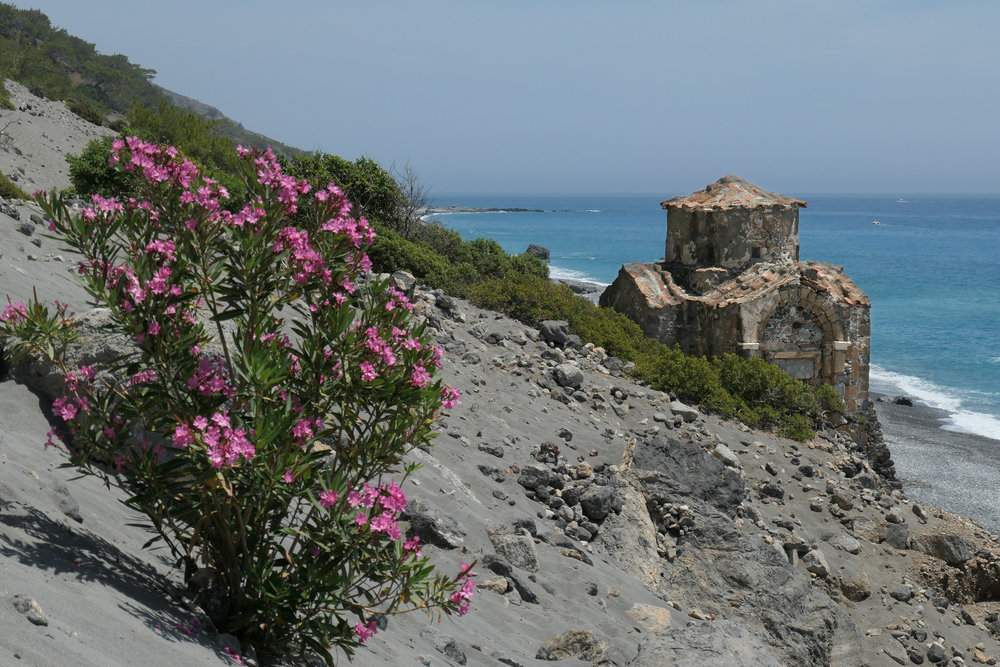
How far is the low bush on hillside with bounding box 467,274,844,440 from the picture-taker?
17.5m

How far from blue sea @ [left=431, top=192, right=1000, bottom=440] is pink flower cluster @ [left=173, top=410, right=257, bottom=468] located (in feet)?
104

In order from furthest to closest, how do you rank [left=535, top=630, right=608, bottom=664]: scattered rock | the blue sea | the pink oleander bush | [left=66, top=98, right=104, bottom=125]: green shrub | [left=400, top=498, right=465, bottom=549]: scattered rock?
[left=66, top=98, right=104, bottom=125]: green shrub, the blue sea, [left=400, top=498, right=465, bottom=549]: scattered rock, [left=535, top=630, right=608, bottom=664]: scattered rock, the pink oleander bush

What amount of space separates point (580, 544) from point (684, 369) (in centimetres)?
996

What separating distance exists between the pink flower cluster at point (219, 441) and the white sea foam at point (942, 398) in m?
31.5

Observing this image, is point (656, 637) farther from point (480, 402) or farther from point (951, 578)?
point (951, 578)

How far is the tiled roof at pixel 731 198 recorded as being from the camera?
21.2 meters

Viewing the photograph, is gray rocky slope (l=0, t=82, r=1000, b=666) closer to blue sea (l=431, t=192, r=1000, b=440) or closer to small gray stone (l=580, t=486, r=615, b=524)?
small gray stone (l=580, t=486, r=615, b=524)

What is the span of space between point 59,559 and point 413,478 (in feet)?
13.2

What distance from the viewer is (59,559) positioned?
13.3 ft

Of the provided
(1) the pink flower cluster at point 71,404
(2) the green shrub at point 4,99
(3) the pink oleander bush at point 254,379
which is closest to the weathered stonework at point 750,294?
(3) the pink oleander bush at point 254,379

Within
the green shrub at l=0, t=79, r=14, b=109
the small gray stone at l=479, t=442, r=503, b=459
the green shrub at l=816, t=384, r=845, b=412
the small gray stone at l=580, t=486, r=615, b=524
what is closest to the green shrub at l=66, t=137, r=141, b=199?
the small gray stone at l=479, t=442, r=503, b=459

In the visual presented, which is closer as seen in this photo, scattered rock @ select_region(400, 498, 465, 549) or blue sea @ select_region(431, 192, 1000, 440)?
scattered rock @ select_region(400, 498, 465, 549)

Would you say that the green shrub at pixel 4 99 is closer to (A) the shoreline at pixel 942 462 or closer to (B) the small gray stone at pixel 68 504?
(A) the shoreline at pixel 942 462

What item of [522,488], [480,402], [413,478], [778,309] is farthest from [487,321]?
[413,478]
